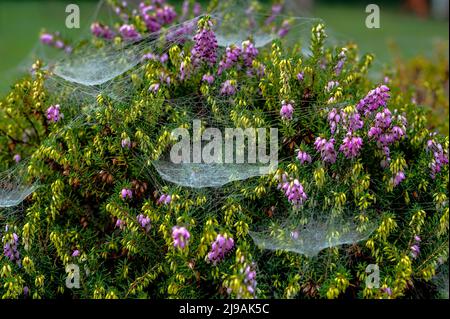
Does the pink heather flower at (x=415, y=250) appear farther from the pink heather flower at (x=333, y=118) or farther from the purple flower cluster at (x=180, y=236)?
the purple flower cluster at (x=180, y=236)

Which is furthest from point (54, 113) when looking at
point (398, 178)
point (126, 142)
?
point (398, 178)

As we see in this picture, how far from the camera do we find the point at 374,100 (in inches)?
129

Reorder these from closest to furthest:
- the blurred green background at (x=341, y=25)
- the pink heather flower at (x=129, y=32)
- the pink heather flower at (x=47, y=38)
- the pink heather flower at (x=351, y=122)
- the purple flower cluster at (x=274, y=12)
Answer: the pink heather flower at (x=351, y=122), the pink heather flower at (x=129, y=32), the pink heather flower at (x=47, y=38), the purple flower cluster at (x=274, y=12), the blurred green background at (x=341, y=25)

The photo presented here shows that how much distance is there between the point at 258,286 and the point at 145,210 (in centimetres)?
68

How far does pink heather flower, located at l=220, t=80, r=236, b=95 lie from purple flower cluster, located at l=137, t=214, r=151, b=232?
88cm

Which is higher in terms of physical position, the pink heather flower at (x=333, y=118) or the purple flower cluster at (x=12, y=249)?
the pink heather flower at (x=333, y=118)


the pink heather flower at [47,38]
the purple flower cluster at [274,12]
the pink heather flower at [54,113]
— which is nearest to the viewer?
the pink heather flower at [54,113]

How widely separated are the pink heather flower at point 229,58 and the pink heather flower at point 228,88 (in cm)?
17

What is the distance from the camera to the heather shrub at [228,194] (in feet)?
10.2

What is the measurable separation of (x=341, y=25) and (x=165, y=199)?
575 inches

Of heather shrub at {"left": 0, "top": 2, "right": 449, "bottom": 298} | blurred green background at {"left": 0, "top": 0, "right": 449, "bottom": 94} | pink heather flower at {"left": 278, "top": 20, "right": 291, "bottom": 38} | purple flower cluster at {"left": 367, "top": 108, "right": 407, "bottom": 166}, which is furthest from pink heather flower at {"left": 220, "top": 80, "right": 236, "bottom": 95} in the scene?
blurred green background at {"left": 0, "top": 0, "right": 449, "bottom": 94}

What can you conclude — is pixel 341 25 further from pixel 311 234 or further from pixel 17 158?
pixel 311 234

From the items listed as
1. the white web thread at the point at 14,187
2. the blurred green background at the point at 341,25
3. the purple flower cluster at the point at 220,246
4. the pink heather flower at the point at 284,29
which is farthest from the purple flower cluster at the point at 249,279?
the blurred green background at the point at 341,25

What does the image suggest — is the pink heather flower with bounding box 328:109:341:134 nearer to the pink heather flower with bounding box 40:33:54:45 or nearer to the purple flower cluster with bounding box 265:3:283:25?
the purple flower cluster with bounding box 265:3:283:25
